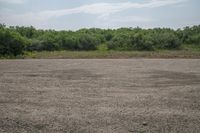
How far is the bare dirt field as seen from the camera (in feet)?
26.6

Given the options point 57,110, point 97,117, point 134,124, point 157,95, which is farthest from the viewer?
point 157,95

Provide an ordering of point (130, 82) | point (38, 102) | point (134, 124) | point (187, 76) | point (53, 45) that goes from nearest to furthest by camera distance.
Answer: point (134, 124), point (38, 102), point (130, 82), point (187, 76), point (53, 45)

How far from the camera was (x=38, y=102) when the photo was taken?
428 inches

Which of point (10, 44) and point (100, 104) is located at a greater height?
point (10, 44)

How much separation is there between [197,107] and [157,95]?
207 cm

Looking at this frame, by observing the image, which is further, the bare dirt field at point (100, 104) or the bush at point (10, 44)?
the bush at point (10, 44)

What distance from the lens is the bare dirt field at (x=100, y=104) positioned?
811 cm

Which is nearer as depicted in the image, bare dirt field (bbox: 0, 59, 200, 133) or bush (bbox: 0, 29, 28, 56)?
bare dirt field (bbox: 0, 59, 200, 133)

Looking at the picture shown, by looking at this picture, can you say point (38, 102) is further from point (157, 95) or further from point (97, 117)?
point (157, 95)

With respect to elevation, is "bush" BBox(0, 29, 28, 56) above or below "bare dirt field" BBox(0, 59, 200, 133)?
above

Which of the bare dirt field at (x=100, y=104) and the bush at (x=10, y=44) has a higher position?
the bush at (x=10, y=44)

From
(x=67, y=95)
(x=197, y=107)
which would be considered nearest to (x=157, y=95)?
(x=197, y=107)

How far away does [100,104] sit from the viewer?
1059 cm

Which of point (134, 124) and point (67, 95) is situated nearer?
point (134, 124)
